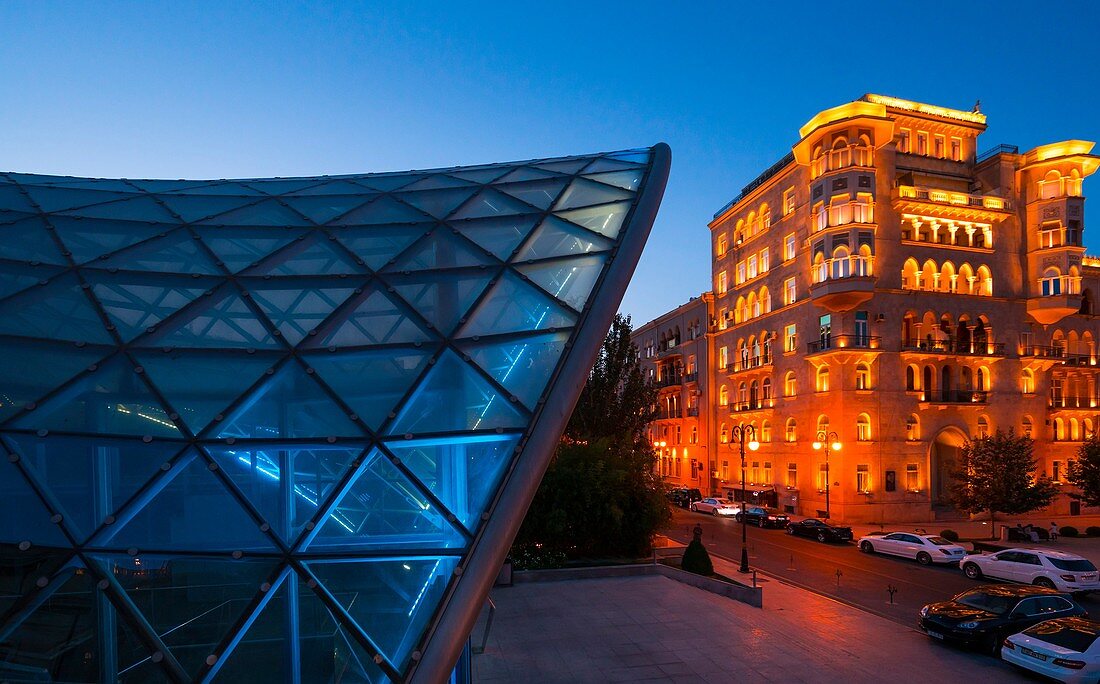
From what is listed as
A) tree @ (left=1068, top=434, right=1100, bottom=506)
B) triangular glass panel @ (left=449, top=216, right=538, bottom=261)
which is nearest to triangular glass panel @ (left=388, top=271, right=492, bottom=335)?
triangular glass panel @ (left=449, top=216, right=538, bottom=261)

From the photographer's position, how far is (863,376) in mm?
45188

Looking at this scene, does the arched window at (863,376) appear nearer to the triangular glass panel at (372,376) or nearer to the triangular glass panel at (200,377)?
the triangular glass panel at (372,376)

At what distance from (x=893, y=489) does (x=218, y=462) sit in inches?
1902

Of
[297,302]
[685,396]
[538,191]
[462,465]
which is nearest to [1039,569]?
[538,191]

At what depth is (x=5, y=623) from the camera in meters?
5.76

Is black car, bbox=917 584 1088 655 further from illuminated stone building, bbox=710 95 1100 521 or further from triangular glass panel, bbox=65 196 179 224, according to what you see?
illuminated stone building, bbox=710 95 1100 521

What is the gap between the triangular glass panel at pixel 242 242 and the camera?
10.3 meters

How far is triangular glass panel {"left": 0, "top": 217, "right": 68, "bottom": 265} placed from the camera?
980 centimetres

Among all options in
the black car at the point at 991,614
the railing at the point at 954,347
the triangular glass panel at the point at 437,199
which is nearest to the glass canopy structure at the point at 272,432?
the triangular glass panel at the point at 437,199

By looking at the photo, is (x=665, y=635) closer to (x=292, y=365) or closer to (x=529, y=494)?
(x=529, y=494)


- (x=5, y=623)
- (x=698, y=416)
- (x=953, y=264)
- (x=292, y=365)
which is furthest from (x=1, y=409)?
(x=698, y=416)

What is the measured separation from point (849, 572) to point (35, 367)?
97.9 ft

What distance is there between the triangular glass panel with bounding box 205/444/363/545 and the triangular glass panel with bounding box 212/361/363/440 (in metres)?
0.22

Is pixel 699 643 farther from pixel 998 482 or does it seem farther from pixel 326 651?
pixel 998 482
